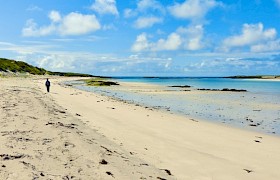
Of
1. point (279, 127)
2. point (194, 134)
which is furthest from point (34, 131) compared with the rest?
point (279, 127)

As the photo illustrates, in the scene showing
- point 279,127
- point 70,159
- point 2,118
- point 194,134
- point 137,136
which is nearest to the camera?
point 70,159

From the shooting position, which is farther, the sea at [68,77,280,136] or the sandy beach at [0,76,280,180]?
the sea at [68,77,280,136]

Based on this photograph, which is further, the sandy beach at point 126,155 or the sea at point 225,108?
the sea at point 225,108

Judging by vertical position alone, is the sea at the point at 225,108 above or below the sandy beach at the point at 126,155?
below

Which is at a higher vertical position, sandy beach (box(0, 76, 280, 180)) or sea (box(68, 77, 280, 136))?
sandy beach (box(0, 76, 280, 180))

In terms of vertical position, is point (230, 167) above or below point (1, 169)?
below

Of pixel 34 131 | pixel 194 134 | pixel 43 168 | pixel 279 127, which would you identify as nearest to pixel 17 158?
pixel 43 168

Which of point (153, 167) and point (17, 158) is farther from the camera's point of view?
point (153, 167)

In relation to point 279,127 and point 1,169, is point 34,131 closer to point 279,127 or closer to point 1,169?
point 1,169

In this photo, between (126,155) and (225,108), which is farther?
(225,108)

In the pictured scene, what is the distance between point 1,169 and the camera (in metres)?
6.35

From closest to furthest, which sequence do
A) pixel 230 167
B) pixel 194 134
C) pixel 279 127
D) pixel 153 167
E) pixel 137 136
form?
pixel 153 167 < pixel 230 167 < pixel 137 136 < pixel 194 134 < pixel 279 127

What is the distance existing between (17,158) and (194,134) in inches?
394

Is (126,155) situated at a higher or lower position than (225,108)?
higher
